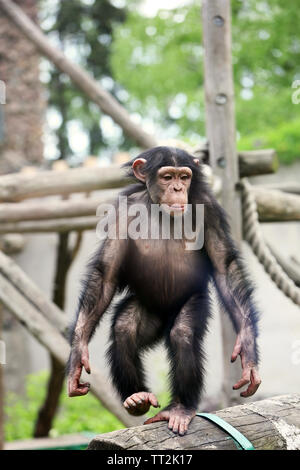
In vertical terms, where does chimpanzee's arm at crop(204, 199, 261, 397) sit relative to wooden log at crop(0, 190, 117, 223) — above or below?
below

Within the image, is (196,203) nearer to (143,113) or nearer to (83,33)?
(143,113)

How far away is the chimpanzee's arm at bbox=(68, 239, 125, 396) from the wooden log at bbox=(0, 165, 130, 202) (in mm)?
1363

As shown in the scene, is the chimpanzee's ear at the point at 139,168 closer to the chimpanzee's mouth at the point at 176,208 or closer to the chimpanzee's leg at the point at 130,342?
the chimpanzee's mouth at the point at 176,208

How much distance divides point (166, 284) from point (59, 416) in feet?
20.4

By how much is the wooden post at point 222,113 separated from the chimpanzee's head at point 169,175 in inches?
42.2

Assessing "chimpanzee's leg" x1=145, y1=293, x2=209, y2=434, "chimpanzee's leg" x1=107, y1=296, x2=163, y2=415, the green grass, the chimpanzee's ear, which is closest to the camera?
"chimpanzee's leg" x1=145, y1=293, x2=209, y2=434

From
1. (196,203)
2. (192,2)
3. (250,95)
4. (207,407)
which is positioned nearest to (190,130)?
(250,95)

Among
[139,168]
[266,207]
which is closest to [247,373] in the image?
[139,168]

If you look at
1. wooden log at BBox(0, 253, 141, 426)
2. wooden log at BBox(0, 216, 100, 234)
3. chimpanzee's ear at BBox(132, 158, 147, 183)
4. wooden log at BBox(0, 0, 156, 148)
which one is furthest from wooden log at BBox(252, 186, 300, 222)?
chimpanzee's ear at BBox(132, 158, 147, 183)

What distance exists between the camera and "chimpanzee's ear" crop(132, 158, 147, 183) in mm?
2660

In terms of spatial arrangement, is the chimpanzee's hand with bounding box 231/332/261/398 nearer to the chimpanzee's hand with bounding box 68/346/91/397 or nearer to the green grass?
the chimpanzee's hand with bounding box 68/346/91/397

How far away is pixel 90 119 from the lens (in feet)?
A: 50.2

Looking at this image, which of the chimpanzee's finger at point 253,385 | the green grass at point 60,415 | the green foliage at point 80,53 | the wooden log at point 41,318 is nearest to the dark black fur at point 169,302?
the chimpanzee's finger at point 253,385
